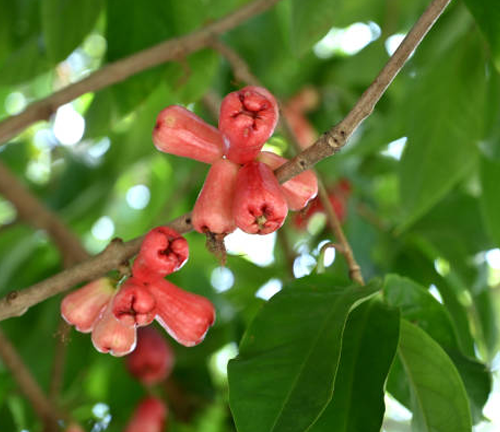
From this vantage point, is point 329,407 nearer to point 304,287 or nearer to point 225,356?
point 304,287

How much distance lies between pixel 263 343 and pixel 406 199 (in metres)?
0.75

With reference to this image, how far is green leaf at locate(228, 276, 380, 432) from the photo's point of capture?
1.07 m

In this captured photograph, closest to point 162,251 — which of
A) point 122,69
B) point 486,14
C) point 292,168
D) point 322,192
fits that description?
point 292,168

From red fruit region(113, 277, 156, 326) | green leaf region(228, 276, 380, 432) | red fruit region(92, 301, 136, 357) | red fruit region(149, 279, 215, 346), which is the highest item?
red fruit region(113, 277, 156, 326)

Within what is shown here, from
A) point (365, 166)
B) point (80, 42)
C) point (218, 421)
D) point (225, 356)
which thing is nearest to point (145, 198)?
point (225, 356)

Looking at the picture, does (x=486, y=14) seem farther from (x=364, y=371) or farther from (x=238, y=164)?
(x=364, y=371)

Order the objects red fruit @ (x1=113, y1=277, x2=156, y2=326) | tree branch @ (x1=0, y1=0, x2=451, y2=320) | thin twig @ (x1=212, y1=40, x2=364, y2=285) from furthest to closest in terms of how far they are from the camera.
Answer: thin twig @ (x1=212, y1=40, x2=364, y2=285) → red fruit @ (x1=113, y1=277, x2=156, y2=326) → tree branch @ (x1=0, y1=0, x2=451, y2=320)

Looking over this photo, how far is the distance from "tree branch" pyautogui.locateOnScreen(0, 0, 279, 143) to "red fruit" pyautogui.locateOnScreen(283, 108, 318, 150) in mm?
1021

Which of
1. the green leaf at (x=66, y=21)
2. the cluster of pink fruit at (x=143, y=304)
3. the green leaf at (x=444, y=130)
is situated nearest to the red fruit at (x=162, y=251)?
the cluster of pink fruit at (x=143, y=304)

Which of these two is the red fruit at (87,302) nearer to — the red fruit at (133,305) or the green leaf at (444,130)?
the red fruit at (133,305)

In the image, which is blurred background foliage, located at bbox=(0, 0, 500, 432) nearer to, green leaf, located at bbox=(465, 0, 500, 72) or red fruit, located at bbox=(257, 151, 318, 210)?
green leaf, located at bbox=(465, 0, 500, 72)

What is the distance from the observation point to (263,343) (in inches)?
45.9

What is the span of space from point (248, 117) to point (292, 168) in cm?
9

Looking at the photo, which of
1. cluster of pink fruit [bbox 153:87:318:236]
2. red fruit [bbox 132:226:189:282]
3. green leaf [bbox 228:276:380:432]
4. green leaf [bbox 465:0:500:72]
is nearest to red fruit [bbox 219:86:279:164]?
cluster of pink fruit [bbox 153:87:318:236]
